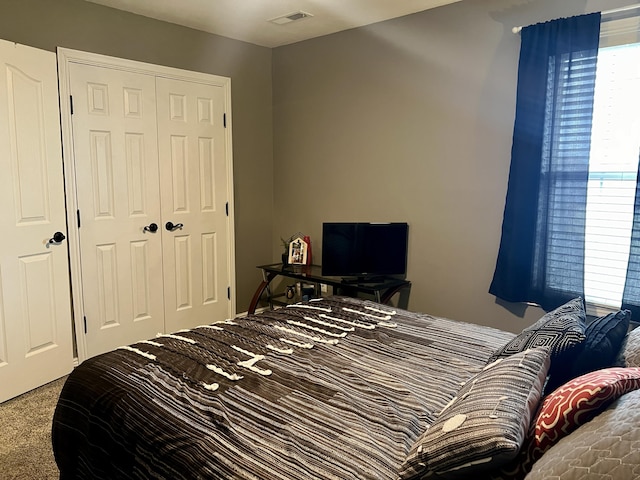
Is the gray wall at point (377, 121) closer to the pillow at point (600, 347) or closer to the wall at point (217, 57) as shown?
the wall at point (217, 57)

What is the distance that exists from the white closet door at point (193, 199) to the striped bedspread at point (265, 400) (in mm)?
1874

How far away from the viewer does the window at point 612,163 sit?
2703 millimetres

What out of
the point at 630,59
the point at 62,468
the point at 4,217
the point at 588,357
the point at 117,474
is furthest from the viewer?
the point at 4,217

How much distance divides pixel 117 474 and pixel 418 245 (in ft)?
8.81

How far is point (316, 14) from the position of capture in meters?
3.64

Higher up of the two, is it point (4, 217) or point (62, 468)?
point (4, 217)

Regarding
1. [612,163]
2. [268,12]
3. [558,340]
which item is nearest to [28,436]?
[558,340]

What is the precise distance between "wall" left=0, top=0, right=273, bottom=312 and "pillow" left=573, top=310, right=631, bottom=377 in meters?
3.41

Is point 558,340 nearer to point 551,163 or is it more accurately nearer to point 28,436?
point 551,163

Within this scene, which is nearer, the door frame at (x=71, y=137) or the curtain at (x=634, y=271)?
the curtain at (x=634, y=271)

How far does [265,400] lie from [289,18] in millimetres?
3067

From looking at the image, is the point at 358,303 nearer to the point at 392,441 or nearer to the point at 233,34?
the point at 392,441

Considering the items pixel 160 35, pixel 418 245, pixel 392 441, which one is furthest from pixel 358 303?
pixel 160 35

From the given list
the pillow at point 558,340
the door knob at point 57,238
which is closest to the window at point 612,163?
the pillow at point 558,340
